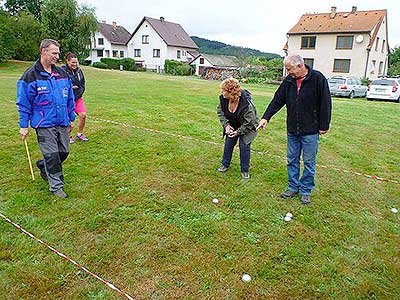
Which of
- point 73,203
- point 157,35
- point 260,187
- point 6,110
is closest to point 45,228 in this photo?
point 73,203

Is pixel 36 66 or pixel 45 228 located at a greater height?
pixel 36 66

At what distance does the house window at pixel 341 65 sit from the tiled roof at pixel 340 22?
9.23 ft

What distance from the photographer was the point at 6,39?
31344 millimetres

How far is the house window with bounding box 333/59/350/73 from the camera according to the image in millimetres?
34125

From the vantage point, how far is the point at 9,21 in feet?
108

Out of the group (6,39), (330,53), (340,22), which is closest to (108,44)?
(6,39)

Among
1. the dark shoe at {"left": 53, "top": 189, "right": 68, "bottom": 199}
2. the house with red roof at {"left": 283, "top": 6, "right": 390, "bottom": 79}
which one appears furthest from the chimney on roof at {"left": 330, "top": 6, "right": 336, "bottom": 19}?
the dark shoe at {"left": 53, "top": 189, "right": 68, "bottom": 199}

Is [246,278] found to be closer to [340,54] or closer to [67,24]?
[340,54]

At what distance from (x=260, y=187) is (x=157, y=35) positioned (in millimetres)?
45991

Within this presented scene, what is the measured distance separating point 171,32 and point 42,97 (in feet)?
160

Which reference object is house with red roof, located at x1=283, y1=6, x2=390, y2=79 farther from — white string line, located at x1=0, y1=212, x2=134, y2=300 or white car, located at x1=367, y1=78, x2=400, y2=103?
white string line, located at x1=0, y1=212, x2=134, y2=300

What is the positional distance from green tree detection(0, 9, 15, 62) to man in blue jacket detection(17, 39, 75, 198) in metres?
31.8

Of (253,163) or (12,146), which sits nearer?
(253,163)

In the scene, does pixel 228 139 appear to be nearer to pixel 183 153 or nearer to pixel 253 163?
pixel 253 163
